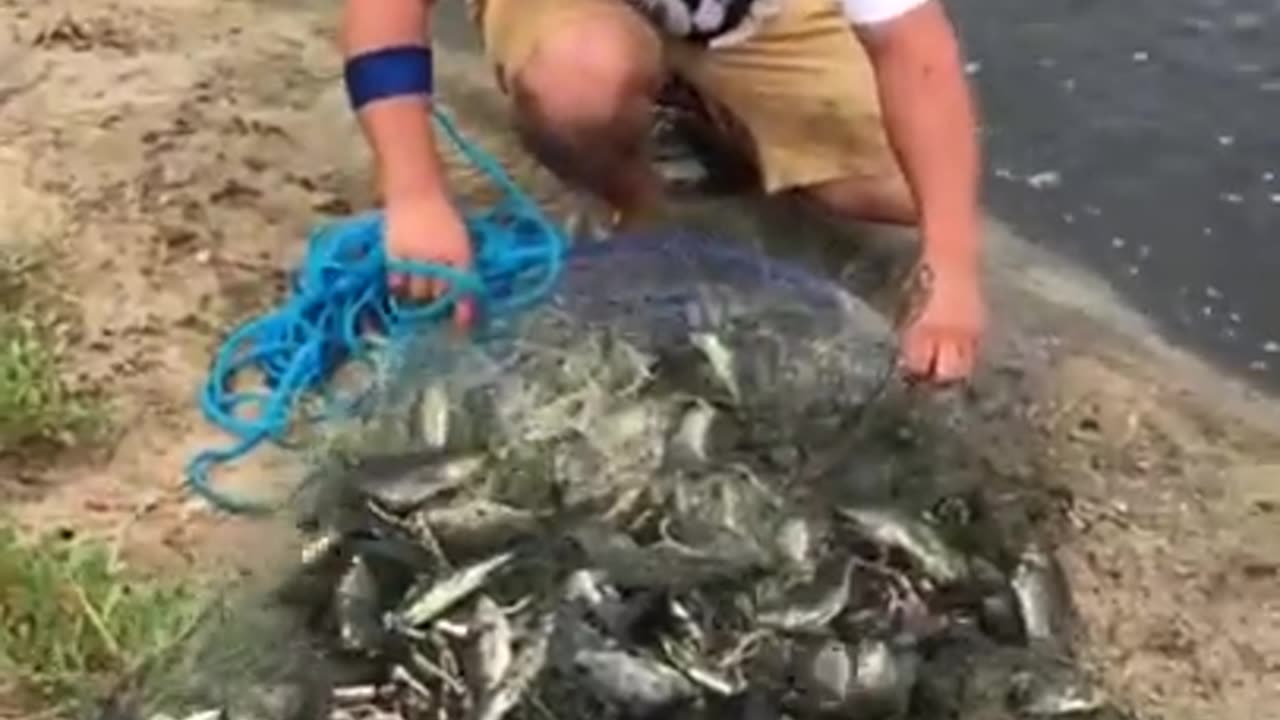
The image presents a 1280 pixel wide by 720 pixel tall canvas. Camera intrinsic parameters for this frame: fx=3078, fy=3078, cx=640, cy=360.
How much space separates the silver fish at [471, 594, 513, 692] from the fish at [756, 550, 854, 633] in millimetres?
241

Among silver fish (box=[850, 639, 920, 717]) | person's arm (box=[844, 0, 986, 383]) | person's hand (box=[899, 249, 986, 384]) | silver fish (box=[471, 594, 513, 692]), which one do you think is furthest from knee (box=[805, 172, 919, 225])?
silver fish (box=[471, 594, 513, 692])

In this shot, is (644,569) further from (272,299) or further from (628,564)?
(272,299)

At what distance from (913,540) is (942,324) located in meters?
0.31

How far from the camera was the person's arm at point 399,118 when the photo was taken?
338 centimetres

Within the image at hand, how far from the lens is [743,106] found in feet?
13.2

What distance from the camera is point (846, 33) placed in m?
4.00

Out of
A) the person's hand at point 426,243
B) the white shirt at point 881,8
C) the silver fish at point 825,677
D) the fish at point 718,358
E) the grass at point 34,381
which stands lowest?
the grass at point 34,381

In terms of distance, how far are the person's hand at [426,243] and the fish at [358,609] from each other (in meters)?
0.44

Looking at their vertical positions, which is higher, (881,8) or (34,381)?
(881,8)

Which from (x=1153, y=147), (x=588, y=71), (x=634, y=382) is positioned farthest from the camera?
(x=1153, y=147)

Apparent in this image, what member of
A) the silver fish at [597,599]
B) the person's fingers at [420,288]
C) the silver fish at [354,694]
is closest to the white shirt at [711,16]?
the person's fingers at [420,288]

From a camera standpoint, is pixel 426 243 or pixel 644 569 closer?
pixel 644 569

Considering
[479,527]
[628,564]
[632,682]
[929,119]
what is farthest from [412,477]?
[929,119]

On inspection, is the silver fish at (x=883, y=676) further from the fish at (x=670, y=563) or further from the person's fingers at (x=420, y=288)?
the person's fingers at (x=420, y=288)
